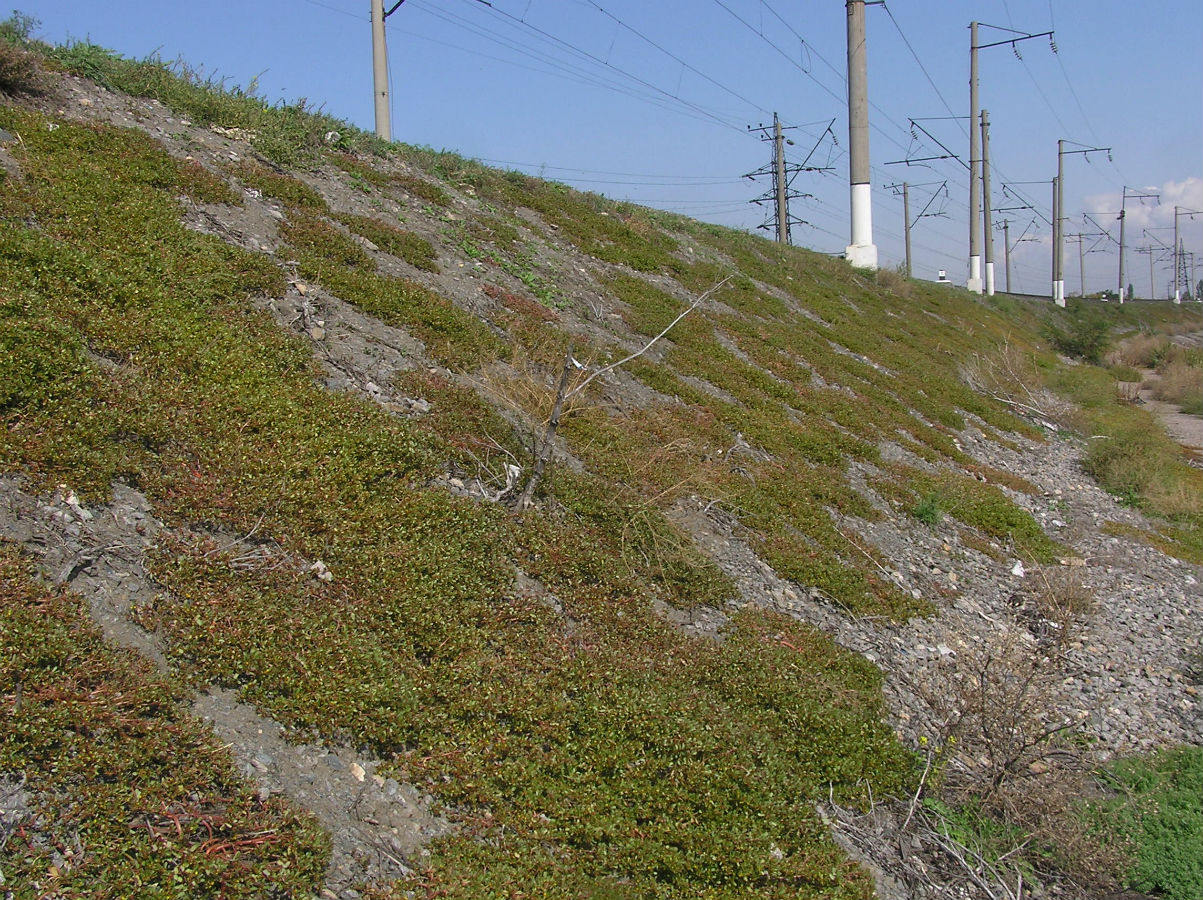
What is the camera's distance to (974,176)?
53844mm

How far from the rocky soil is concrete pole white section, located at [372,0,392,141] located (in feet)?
14.9

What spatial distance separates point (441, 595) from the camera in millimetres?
6457

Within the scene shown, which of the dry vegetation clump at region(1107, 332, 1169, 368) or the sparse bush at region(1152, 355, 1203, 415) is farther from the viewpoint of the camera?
the dry vegetation clump at region(1107, 332, 1169, 368)

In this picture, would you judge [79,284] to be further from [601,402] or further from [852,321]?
[852,321]

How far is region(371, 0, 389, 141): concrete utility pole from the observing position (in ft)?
57.9

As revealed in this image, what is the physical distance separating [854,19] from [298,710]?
36.7m

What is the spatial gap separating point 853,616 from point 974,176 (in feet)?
175

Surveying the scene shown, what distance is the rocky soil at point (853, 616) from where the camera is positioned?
4.92 m

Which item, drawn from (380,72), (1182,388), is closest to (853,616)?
(380,72)

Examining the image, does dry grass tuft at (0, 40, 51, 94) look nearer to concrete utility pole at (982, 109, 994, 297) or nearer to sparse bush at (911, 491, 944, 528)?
sparse bush at (911, 491, 944, 528)

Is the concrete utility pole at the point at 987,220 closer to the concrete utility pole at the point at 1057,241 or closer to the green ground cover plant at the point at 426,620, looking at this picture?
the concrete utility pole at the point at 1057,241

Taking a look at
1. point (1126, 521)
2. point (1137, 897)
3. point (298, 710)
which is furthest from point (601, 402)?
point (1126, 521)

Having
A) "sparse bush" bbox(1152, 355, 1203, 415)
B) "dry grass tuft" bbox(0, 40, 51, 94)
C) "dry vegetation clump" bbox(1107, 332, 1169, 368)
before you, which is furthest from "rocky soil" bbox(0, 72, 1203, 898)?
"dry vegetation clump" bbox(1107, 332, 1169, 368)

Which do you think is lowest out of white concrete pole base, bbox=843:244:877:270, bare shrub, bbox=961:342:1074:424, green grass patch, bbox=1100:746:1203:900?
green grass patch, bbox=1100:746:1203:900
